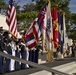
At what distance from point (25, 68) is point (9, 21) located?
90.4 inches

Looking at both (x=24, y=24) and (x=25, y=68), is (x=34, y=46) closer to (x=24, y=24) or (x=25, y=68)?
(x=25, y=68)

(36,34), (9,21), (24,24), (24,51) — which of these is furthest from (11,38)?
(24,24)

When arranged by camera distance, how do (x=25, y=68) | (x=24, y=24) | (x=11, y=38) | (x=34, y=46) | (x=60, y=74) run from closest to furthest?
(x=60, y=74) → (x=11, y=38) → (x=25, y=68) → (x=34, y=46) → (x=24, y=24)

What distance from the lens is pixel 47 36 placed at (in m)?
18.0

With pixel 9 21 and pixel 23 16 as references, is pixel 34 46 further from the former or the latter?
pixel 23 16

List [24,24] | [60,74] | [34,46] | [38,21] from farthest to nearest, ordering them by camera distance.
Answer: [24,24] < [38,21] < [34,46] < [60,74]

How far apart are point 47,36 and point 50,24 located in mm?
838

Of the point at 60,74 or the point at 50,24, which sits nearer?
the point at 60,74

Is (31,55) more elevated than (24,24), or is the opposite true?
(24,24)

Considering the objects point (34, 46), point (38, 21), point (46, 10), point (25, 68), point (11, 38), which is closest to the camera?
point (11, 38)

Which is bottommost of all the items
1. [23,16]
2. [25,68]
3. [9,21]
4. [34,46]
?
[25,68]

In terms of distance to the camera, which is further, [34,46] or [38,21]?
[38,21]

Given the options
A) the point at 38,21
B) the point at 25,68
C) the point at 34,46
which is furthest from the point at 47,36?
the point at 25,68

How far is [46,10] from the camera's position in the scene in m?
18.0
